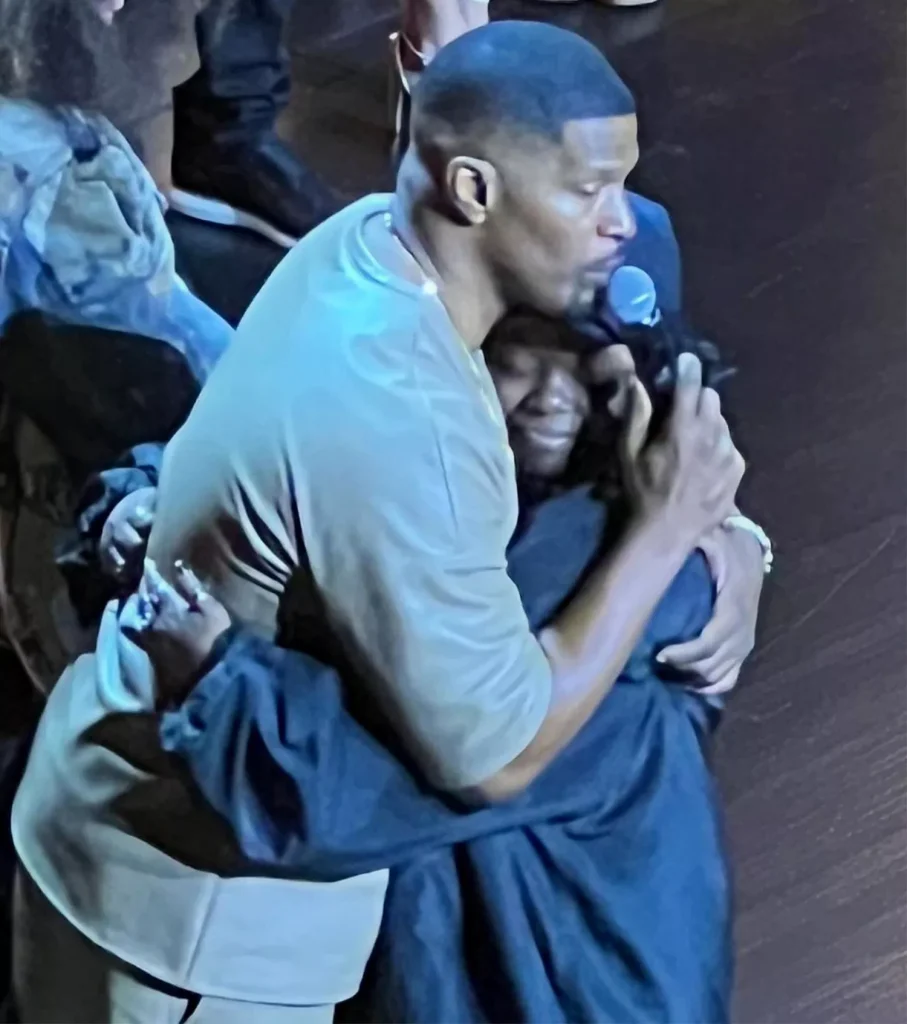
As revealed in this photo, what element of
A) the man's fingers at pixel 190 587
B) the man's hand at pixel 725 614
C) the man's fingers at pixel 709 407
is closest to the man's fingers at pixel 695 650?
the man's hand at pixel 725 614

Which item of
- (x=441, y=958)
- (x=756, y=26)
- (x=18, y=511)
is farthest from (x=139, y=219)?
(x=756, y=26)

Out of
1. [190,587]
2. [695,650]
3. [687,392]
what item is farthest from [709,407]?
[190,587]

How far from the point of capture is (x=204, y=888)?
25.0 inches

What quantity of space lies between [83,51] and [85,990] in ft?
1.43

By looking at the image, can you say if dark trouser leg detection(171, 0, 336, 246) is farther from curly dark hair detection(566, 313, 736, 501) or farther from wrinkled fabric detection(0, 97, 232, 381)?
curly dark hair detection(566, 313, 736, 501)

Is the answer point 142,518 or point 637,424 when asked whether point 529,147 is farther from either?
point 142,518

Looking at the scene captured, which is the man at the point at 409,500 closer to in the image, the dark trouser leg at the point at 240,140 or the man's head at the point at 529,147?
the man's head at the point at 529,147

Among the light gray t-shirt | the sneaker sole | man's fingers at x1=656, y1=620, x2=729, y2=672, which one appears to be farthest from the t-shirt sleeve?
the sneaker sole

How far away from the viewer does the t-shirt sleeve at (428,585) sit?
0.55 meters

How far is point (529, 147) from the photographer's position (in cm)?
56

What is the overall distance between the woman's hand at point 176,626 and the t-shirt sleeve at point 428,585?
0.05 meters

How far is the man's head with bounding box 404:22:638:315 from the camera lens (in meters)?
0.55

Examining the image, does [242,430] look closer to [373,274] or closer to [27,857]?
[373,274]

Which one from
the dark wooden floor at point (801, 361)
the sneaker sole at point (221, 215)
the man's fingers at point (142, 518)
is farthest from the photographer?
the dark wooden floor at point (801, 361)
